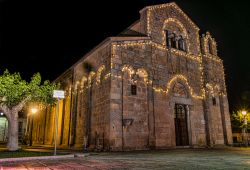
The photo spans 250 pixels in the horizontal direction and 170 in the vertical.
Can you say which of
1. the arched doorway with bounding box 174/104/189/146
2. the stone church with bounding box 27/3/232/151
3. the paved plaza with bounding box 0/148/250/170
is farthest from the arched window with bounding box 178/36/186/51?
the paved plaza with bounding box 0/148/250/170

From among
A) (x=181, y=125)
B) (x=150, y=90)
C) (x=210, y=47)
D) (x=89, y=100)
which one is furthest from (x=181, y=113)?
(x=210, y=47)

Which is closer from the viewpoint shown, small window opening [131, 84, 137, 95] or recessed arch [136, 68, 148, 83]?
small window opening [131, 84, 137, 95]

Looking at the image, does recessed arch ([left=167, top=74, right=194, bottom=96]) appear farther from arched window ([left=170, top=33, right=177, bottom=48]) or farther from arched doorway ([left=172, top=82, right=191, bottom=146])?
arched window ([left=170, top=33, right=177, bottom=48])

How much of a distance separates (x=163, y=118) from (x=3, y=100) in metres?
12.0

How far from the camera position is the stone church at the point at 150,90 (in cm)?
1662

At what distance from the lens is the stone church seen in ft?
54.5

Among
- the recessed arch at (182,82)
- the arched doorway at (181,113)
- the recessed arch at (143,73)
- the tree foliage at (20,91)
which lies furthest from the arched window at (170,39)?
the tree foliage at (20,91)

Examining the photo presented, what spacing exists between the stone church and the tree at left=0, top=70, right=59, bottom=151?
4.50 m

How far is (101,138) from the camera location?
16.4 metres

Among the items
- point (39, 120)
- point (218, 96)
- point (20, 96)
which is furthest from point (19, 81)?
point (39, 120)

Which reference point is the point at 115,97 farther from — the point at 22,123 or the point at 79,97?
the point at 22,123

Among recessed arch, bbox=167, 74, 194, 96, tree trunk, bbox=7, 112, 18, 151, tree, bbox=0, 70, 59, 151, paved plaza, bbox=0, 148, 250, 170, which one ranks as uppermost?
recessed arch, bbox=167, 74, 194, 96

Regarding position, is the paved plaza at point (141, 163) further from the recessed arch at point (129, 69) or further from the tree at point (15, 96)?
the recessed arch at point (129, 69)

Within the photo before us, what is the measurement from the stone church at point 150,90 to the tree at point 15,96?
4.50 m
